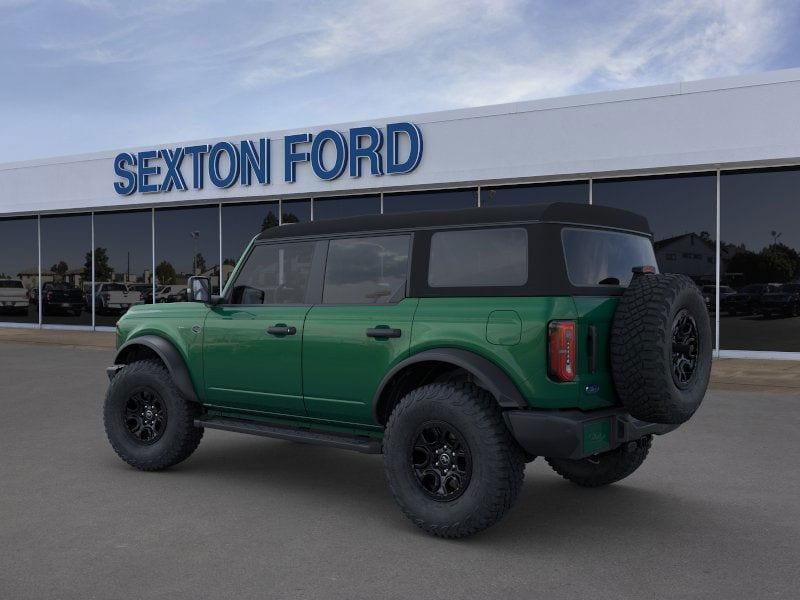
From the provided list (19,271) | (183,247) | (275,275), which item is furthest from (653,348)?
(19,271)

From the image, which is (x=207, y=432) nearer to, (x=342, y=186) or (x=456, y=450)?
(x=456, y=450)

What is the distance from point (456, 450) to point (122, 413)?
10.0 ft

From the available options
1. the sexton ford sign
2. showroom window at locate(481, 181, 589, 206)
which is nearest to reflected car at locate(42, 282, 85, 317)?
the sexton ford sign

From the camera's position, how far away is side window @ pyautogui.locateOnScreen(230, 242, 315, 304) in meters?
5.67

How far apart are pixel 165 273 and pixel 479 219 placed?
57.3ft

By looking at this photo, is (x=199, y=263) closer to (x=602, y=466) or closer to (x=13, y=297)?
(x=13, y=297)

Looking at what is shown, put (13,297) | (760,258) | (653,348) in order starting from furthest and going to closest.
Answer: (13,297) < (760,258) < (653,348)

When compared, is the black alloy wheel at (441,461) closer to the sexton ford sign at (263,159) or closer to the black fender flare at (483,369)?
the black fender flare at (483,369)

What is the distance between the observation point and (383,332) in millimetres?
4961

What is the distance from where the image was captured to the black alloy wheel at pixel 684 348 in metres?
4.68

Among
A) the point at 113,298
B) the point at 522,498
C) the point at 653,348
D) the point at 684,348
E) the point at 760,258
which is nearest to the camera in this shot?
the point at 653,348

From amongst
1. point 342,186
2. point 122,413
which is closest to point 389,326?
point 122,413

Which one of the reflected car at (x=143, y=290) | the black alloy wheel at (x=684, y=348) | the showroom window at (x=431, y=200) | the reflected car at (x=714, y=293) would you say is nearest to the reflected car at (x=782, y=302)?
the reflected car at (x=714, y=293)

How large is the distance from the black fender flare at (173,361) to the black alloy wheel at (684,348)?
3417 mm
